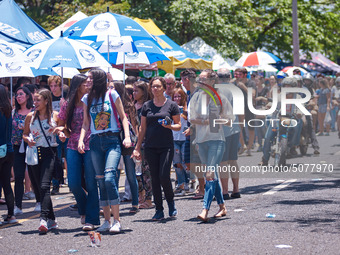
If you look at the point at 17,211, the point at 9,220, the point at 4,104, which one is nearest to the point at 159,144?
the point at 4,104

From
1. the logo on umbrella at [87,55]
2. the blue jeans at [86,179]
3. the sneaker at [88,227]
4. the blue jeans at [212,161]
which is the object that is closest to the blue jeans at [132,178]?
the blue jeans at [212,161]

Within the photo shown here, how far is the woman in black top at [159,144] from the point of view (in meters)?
8.57

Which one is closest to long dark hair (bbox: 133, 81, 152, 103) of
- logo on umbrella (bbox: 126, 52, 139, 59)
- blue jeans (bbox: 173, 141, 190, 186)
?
blue jeans (bbox: 173, 141, 190, 186)

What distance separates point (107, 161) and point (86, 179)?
41cm

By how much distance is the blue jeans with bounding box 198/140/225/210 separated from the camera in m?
8.25

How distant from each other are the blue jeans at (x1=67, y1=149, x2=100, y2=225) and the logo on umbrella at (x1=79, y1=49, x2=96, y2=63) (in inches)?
90.1

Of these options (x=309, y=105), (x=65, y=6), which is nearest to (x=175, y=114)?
(x=309, y=105)

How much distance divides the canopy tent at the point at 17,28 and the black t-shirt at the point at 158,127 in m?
5.32

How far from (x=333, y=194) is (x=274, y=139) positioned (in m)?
4.11

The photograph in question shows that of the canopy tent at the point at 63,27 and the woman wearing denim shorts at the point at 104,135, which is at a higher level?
the canopy tent at the point at 63,27

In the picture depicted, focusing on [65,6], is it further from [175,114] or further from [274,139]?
[175,114]

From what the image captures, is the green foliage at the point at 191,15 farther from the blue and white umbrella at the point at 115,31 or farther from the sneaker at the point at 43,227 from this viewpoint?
the sneaker at the point at 43,227

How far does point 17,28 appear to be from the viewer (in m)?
13.5

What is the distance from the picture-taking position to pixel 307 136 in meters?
16.6
